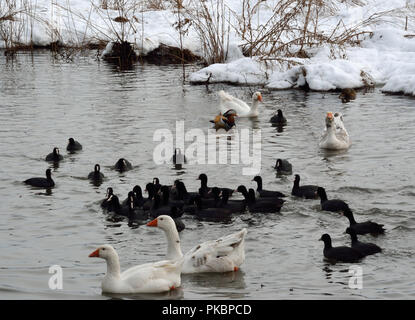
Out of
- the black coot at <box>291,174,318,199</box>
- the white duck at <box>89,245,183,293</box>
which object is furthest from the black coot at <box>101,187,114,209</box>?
the white duck at <box>89,245,183,293</box>

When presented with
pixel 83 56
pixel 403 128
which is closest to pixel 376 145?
pixel 403 128

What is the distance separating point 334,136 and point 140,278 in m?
8.46

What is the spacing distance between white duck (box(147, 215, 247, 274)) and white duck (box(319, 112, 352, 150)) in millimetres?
7070

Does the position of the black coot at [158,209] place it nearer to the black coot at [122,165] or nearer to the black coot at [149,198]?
the black coot at [149,198]

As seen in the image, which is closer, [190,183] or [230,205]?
[230,205]

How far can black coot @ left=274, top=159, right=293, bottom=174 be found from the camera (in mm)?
15125

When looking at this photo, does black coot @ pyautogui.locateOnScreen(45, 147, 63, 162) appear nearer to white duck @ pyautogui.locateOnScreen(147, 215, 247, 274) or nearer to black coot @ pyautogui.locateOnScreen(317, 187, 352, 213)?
black coot @ pyautogui.locateOnScreen(317, 187, 352, 213)

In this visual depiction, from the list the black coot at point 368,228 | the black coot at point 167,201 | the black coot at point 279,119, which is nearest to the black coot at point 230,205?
the black coot at point 167,201

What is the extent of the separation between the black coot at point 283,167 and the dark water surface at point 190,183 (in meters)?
0.20

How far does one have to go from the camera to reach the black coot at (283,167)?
595 inches

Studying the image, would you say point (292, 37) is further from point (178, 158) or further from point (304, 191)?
point (304, 191)

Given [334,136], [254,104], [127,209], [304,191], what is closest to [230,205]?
[304,191]

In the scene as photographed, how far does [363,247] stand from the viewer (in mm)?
10852
